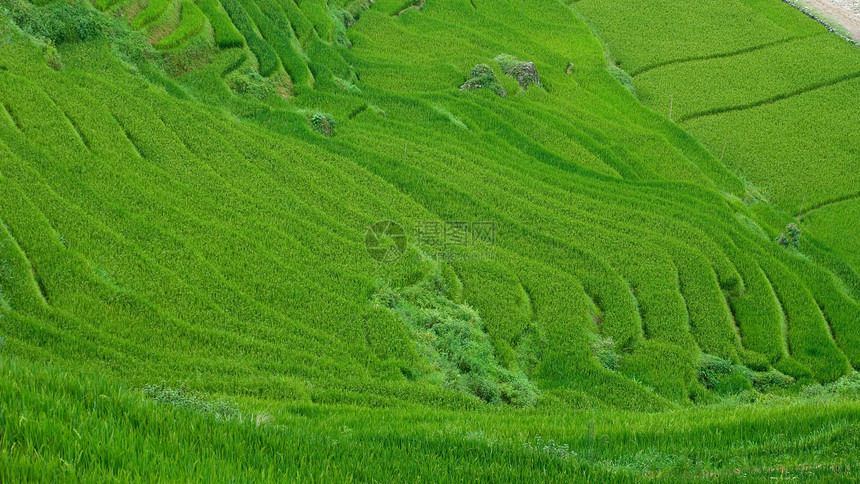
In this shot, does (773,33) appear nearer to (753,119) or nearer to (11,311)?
(753,119)

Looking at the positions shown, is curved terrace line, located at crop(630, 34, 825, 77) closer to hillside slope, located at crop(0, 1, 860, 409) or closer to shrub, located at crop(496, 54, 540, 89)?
shrub, located at crop(496, 54, 540, 89)

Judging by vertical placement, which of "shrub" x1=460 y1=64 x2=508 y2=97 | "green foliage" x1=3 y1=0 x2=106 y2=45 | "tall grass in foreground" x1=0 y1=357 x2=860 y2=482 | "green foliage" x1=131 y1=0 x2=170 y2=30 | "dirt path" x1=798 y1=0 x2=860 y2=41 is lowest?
"tall grass in foreground" x1=0 y1=357 x2=860 y2=482

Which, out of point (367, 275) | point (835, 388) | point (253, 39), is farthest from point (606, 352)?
point (253, 39)

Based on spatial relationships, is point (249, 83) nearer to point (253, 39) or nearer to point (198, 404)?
point (253, 39)

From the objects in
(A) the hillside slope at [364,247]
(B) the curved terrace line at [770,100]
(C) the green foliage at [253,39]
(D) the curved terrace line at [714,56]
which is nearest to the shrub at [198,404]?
(A) the hillside slope at [364,247]

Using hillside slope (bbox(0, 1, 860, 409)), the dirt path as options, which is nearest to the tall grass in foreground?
hillside slope (bbox(0, 1, 860, 409))

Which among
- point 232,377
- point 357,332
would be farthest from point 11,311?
point 357,332
